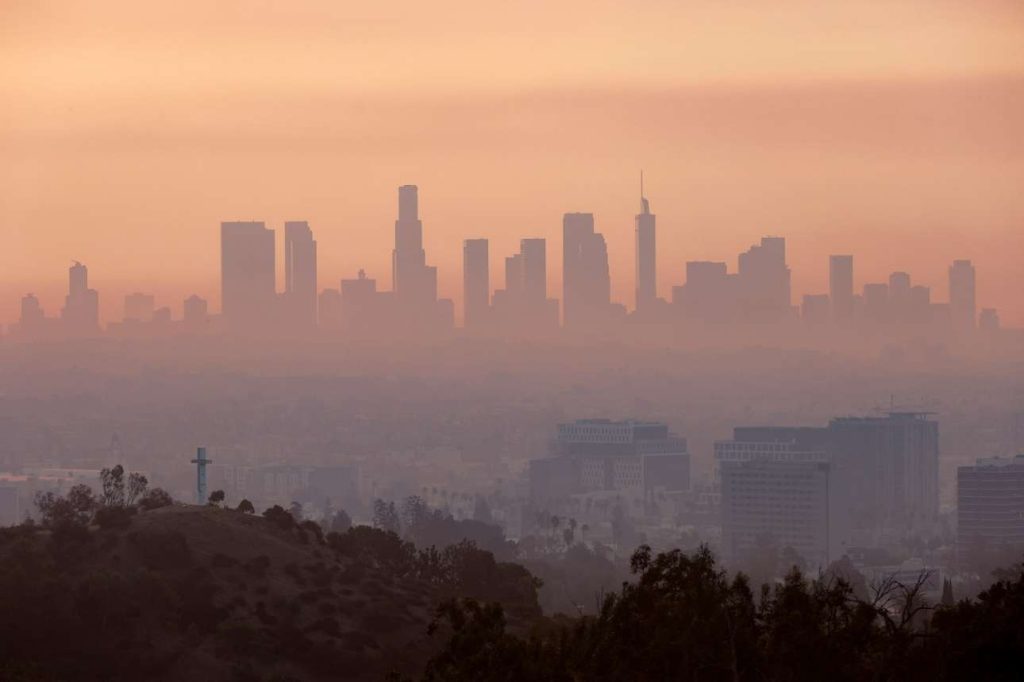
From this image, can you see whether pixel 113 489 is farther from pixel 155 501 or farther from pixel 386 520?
pixel 386 520

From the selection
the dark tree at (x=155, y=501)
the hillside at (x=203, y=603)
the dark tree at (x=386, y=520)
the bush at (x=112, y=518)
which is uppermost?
the dark tree at (x=155, y=501)

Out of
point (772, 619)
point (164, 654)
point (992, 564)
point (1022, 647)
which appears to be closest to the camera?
point (1022, 647)

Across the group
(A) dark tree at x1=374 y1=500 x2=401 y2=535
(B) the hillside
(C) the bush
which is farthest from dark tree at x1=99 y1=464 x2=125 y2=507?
(A) dark tree at x1=374 y1=500 x2=401 y2=535

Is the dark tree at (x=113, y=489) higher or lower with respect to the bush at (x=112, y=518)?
higher

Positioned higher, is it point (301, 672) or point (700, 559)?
point (700, 559)

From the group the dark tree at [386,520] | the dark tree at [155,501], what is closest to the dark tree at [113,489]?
the dark tree at [155,501]

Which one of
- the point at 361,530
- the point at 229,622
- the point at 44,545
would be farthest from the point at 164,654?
the point at 361,530

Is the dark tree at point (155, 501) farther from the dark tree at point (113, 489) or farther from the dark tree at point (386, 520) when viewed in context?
the dark tree at point (386, 520)

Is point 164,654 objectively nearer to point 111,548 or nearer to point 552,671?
point 111,548
